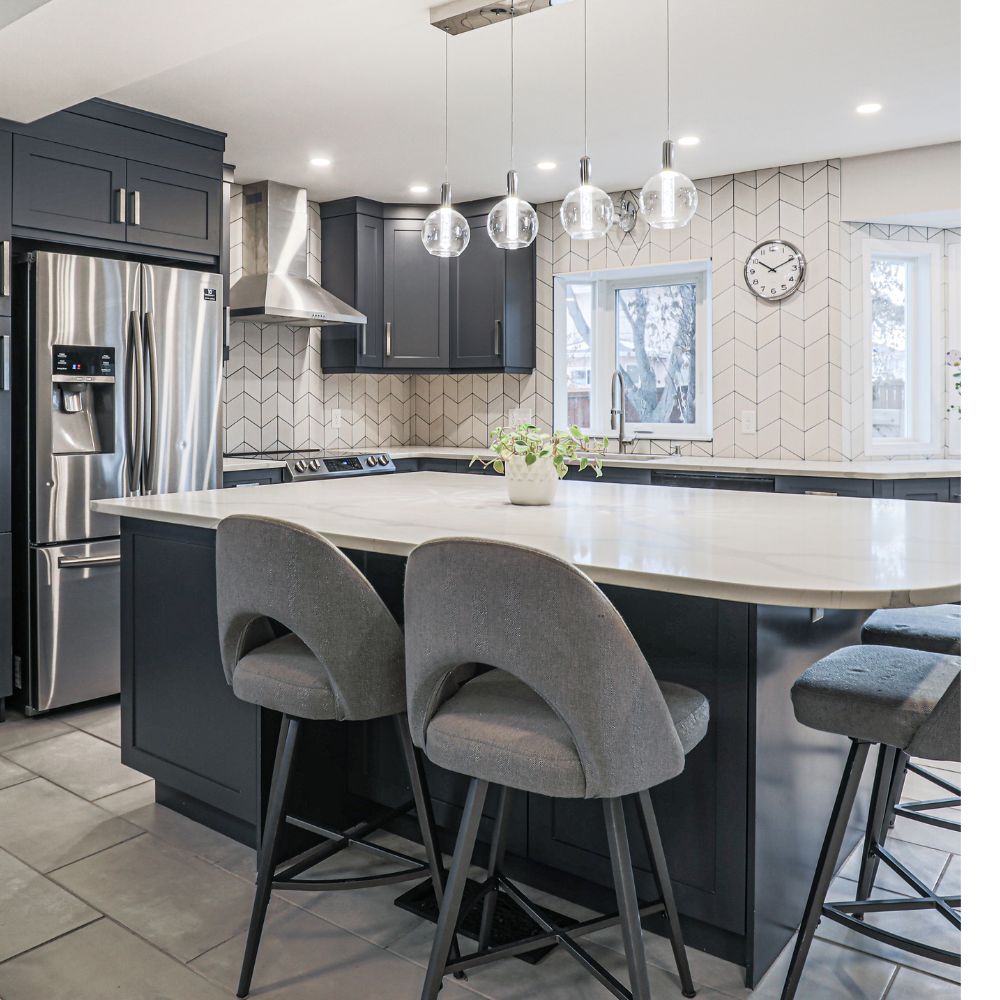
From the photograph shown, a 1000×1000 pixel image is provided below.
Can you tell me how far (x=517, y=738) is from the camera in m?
1.50

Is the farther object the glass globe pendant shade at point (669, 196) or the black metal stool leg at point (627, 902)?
the glass globe pendant shade at point (669, 196)

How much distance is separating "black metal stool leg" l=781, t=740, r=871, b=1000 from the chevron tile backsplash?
10.8 feet

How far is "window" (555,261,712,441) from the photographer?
529cm

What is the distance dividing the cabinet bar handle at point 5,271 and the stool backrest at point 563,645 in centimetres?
267

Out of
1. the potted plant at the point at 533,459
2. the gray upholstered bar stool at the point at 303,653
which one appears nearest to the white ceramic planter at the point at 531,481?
the potted plant at the point at 533,459

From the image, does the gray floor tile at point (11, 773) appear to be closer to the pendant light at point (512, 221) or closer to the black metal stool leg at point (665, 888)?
the black metal stool leg at point (665, 888)

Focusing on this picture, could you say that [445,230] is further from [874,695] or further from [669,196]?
[874,695]

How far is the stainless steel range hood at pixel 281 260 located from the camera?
16.0ft

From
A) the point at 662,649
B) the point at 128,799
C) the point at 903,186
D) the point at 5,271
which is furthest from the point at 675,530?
the point at 903,186

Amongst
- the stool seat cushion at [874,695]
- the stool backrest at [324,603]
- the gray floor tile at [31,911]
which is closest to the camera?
the stool seat cushion at [874,695]

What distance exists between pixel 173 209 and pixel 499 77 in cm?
154

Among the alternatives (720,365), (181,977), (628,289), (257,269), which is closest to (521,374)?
(628,289)

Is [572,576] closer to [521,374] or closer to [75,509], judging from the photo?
[75,509]

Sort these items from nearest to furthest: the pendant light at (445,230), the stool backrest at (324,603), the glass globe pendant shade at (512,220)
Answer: the stool backrest at (324,603), the glass globe pendant shade at (512,220), the pendant light at (445,230)
